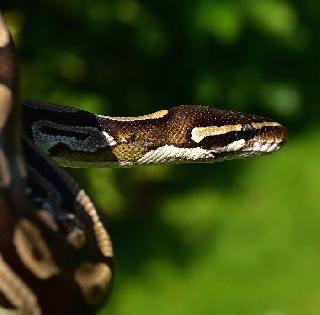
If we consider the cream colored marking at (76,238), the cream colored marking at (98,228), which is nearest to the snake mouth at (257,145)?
the cream colored marking at (98,228)

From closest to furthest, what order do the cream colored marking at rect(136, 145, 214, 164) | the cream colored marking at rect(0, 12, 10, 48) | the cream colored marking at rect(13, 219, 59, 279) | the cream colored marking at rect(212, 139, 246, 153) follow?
the cream colored marking at rect(13, 219, 59, 279), the cream colored marking at rect(0, 12, 10, 48), the cream colored marking at rect(136, 145, 214, 164), the cream colored marking at rect(212, 139, 246, 153)

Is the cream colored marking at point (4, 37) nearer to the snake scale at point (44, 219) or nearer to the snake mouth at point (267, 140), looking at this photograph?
the snake scale at point (44, 219)

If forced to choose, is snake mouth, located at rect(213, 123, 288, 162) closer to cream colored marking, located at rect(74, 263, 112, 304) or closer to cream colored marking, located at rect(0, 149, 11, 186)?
cream colored marking, located at rect(74, 263, 112, 304)

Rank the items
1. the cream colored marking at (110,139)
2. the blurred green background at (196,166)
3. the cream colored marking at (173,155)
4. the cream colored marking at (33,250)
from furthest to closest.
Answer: the blurred green background at (196,166) < the cream colored marking at (173,155) < the cream colored marking at (110,139) < the cream colored marking at (33,250)

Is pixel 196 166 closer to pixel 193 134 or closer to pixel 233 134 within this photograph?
pixel 233 134

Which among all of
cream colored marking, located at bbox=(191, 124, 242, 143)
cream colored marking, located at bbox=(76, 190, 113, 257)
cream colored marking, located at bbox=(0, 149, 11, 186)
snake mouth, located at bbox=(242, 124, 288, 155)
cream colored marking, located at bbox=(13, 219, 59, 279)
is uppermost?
cream colored marking, located at bbox=(0, 149, 11, 186)

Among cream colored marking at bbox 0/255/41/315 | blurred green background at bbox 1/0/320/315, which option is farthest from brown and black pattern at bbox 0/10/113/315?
blurred green background at bbox 1/0/320/315
